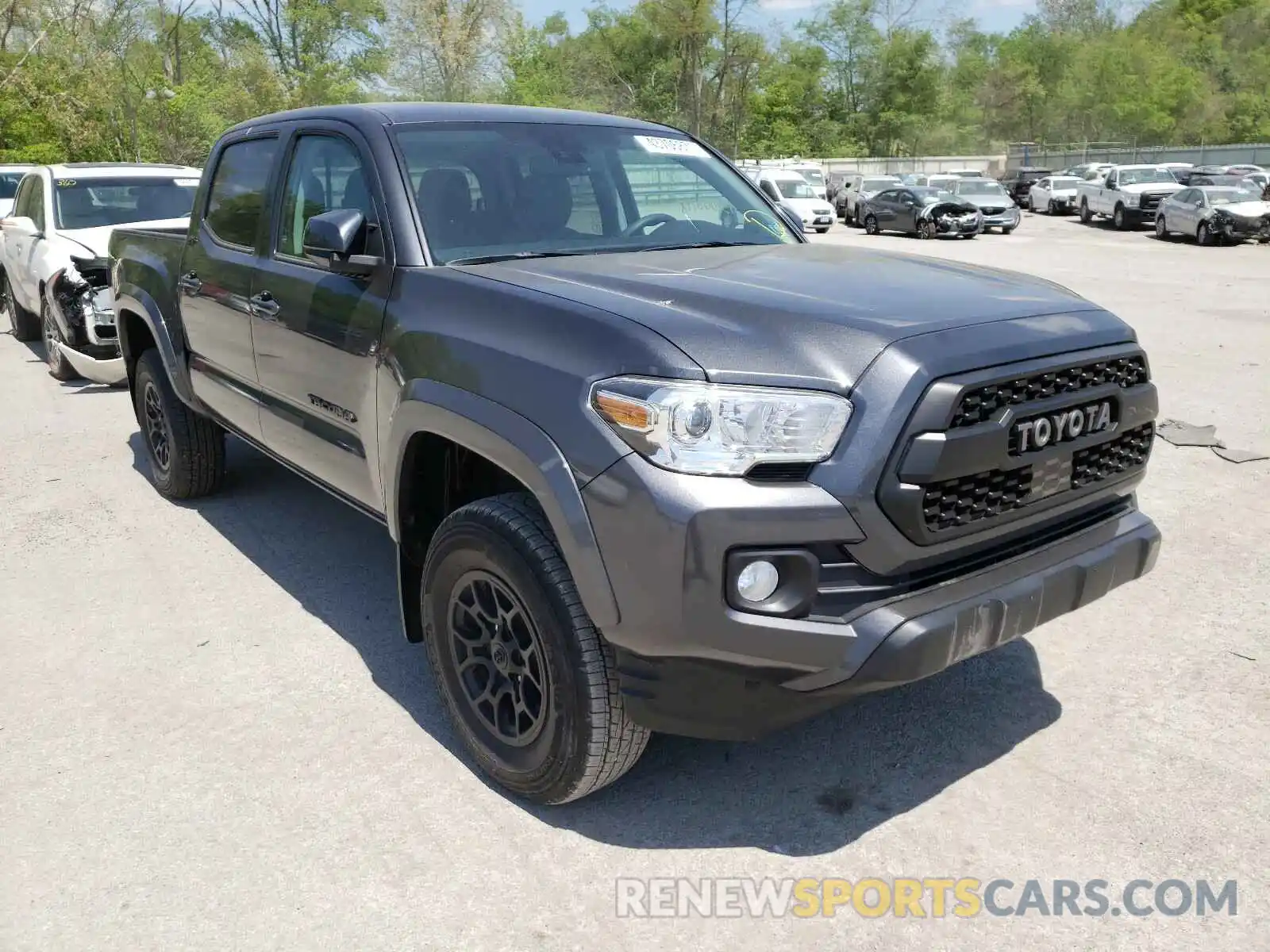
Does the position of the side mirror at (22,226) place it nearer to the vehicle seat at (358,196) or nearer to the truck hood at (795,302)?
the vehicle seat at (358,196)

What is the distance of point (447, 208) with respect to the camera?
3635mm

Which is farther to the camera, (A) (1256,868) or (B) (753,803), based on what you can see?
(B) (753,803)

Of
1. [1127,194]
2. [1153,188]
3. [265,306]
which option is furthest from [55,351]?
[1153,188]

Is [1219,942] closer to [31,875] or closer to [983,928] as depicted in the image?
[983,928]

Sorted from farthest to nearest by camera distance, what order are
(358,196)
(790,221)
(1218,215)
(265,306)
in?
(1218,215) → (790,221) → (265,306) → (358,196)

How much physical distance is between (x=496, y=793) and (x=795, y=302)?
162 centimetres

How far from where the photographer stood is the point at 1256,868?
279cm

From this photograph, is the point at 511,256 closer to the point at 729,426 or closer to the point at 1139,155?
the point at 729,426

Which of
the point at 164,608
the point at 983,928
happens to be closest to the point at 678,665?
the point at 983,928

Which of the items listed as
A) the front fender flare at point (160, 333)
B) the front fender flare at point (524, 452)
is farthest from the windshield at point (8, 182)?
the front fender flare at point (524, 452)

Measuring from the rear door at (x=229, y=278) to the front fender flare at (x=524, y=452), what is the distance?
1.55 metres

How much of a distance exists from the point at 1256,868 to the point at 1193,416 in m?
5.40

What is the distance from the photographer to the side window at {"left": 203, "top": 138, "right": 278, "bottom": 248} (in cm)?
449

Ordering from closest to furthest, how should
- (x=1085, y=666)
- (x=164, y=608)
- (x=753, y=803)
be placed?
(x=753, y=803), (x=1085, y=666), (x=164, y=608)
